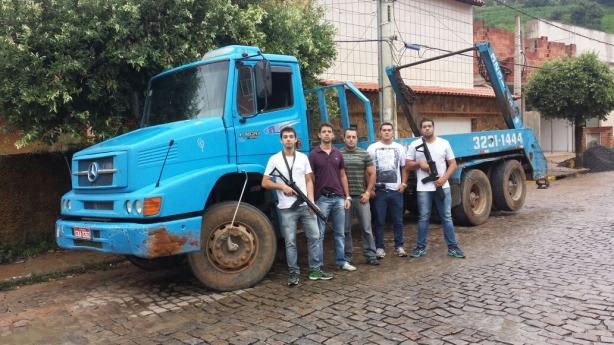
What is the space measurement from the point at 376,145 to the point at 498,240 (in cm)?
259

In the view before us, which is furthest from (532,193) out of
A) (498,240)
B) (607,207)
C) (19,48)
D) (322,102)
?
(19,48)

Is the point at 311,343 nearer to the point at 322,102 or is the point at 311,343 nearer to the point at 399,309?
the point at 399,309

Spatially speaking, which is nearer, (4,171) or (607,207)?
(4,171)

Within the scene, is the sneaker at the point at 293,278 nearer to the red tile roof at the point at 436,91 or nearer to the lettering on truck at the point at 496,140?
the lettering on truck at the point at 496,140

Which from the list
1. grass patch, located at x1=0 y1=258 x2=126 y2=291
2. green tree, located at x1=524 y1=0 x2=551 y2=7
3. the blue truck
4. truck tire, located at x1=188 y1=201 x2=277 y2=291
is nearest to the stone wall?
the blue truck

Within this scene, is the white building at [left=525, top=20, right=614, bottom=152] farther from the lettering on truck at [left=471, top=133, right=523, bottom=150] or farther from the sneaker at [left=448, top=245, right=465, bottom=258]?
the sneaker at [left=448, top=245, right=465, bottom=258]

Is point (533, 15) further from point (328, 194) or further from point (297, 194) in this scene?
point (297, 194)

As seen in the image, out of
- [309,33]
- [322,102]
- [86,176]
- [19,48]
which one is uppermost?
[309,33]

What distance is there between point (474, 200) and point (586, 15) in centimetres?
5510

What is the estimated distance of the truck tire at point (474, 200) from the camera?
912 cm

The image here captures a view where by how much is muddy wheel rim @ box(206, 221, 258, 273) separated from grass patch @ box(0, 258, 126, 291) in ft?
8.40

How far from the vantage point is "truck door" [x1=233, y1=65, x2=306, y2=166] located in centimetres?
604

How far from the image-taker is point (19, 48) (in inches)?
257

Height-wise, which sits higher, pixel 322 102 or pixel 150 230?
pixel 322 102
